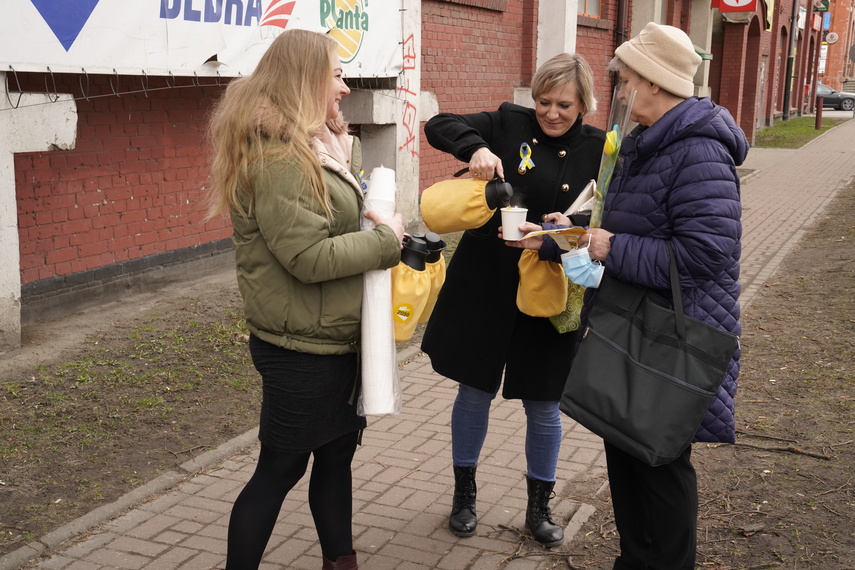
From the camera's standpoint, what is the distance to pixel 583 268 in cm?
283

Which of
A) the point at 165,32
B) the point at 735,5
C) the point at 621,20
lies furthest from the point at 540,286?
the point at 735,5

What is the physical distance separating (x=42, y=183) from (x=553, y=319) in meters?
4.27

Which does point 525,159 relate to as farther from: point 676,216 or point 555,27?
point 555,27

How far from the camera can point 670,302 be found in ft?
8.98

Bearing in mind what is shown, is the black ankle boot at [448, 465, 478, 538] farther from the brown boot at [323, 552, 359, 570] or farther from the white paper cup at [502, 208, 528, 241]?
the white paper cup at [502, 208, 528, 241]

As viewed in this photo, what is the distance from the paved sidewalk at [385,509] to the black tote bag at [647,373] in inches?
41.8

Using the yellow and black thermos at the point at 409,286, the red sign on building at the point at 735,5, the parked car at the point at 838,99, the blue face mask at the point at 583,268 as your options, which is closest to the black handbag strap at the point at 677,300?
the blue face mask at the point at 583,268

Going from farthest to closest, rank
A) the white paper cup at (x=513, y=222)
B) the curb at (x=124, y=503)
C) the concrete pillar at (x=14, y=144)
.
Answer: the concrete pillar at (x=14, y=144)
the curb at (x=124, y=503)
the white paper cup at (x=513, y=222)

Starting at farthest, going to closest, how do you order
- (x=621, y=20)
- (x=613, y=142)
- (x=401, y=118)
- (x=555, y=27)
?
(x=621, y=20)
(x=555, y=27)
(x=401, y=118)
(x=613, y=142)

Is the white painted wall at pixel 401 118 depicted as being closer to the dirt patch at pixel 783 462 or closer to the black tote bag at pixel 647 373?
the dirt patch at pixel 783 462

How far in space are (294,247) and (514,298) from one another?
1.21 m

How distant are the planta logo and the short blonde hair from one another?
4.87 m

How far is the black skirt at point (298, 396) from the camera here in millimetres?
2799

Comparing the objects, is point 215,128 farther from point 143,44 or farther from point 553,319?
point 143,44
